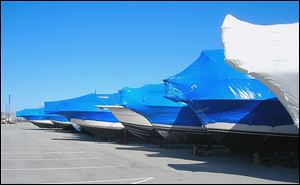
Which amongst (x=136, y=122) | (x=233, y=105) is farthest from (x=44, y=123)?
(x=233, y=105)

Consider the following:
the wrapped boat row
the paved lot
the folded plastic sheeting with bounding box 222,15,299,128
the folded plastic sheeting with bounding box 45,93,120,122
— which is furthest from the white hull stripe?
the folded plastic sheeting with bounding box 45,93,120,122

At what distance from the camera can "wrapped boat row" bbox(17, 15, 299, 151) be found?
38.0ft

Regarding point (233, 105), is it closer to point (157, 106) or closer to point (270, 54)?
point (270, 54)

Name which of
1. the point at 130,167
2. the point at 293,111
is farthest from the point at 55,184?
the point at 293,111

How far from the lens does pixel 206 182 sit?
1135 centimetres

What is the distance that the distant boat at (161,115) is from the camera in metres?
20.8

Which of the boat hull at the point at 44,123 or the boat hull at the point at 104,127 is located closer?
the boat hull at the point at 104,127

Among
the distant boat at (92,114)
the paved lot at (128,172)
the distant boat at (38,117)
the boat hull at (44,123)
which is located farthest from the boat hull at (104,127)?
the boat hull at (44,123)

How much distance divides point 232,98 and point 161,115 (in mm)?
6470

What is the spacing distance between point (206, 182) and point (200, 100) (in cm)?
562

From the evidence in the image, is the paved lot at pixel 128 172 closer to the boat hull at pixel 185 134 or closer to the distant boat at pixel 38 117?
the boat hull at pixel 185 134

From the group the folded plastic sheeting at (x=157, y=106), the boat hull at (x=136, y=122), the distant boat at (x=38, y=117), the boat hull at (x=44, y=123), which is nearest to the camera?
the folded plastic sheeting at (x=157, y=106)

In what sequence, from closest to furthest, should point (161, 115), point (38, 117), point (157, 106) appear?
point (161, 115)
point (157, 106)
point (38, 117)

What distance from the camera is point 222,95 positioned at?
16.4 meters
